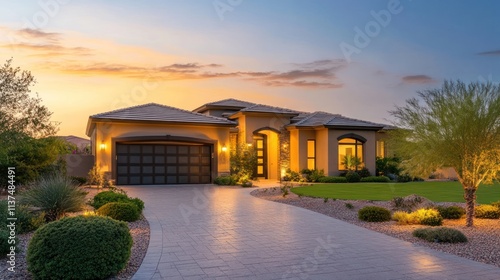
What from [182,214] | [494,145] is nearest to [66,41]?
[182,214]

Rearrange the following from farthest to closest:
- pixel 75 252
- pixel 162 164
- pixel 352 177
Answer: pixel 352 177, pixel 162 164, pixel 75 252

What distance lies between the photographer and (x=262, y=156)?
105 feet

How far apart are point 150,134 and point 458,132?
18.6 metres

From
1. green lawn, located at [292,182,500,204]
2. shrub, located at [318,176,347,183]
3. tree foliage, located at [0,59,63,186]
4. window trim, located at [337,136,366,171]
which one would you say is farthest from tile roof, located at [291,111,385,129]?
tree foliage, located at [0,59,63,186]

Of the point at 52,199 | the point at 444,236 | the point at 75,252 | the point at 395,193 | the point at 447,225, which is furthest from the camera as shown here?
the point at 395,193

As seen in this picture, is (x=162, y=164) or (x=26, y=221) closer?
(x=26, y=221)

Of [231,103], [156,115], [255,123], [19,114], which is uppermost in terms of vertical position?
[231,103]

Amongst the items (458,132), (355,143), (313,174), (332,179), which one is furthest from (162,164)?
(458,132)

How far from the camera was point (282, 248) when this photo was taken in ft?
27.1

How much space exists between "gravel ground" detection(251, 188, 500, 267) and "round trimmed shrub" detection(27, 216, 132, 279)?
20.2 feet

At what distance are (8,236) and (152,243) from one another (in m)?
2.60

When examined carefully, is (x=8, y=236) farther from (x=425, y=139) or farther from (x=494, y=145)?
(x=494, y=145)

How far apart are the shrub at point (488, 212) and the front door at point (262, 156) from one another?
2037cm

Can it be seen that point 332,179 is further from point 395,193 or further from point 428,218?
point 428,218
